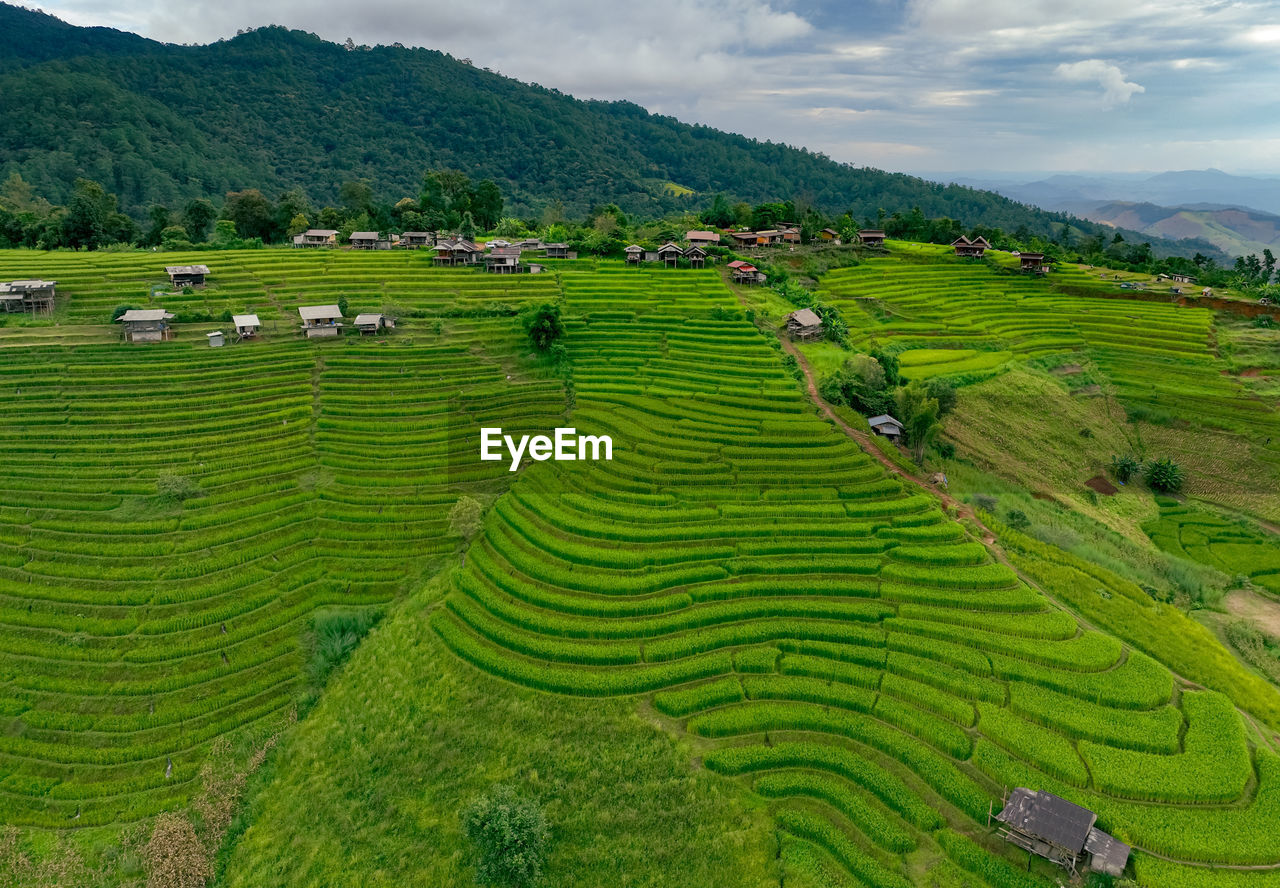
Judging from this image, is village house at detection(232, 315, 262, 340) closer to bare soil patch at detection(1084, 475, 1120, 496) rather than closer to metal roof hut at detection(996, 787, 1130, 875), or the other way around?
metal roof hut at detection(996, 787, 1130, 875)

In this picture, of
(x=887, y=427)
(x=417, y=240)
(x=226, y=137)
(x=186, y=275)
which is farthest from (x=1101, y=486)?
(x=226, y=137)

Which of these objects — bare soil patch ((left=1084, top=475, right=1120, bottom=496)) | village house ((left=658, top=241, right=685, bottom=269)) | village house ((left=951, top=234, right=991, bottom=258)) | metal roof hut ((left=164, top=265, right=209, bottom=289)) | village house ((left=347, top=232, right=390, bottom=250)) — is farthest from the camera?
village house ((left=951, top=234, right=991, bottom=258))

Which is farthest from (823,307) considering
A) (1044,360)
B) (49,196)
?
(49,196)

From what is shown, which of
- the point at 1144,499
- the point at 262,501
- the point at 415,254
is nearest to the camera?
the point at 262,501

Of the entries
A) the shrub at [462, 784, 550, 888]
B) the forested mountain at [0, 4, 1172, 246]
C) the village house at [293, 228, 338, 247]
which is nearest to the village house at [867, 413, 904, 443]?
the shrub at [462, 784, 550, 888]

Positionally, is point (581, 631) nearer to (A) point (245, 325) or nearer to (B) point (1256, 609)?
(B) point (1256, 609)

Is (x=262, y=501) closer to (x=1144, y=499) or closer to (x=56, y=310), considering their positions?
(x=56, y=310)

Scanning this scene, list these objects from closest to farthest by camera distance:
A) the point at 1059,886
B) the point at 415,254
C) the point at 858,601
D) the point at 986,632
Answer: the point at 1059,886 < the point at 986,632 < the point at 858,601 < the point at 415,254

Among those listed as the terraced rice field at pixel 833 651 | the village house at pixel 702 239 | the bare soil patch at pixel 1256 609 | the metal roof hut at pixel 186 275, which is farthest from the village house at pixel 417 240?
the bare soil patch at pixel 1256 609
